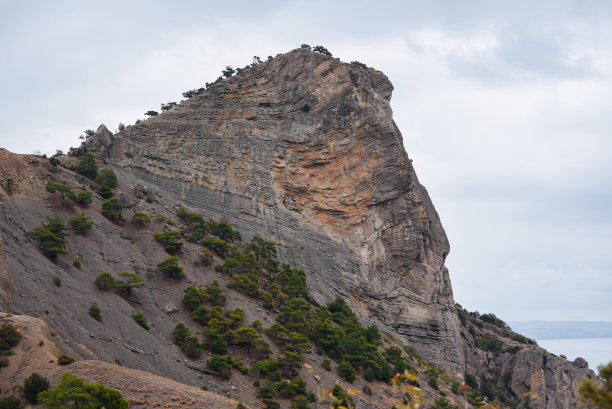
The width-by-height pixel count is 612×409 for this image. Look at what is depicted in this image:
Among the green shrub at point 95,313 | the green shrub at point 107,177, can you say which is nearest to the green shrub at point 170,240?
the green shrub at point 107,177

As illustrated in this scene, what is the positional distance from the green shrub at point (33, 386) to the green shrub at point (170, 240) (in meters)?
27.5

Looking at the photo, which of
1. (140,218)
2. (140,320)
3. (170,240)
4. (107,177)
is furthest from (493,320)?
(140,320)

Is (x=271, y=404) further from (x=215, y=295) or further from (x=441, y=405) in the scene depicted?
(x=441, y=405)

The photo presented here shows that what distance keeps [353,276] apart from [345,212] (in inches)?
299

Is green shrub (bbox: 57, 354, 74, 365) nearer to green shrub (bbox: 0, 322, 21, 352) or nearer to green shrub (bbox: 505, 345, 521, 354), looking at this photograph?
green shrub (bbox: 0, 322, 21, 352)

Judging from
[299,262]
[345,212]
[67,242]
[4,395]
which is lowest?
[4,395]

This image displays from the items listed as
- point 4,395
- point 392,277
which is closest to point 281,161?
point 392,277

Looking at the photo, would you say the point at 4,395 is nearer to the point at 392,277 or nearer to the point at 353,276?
the point at 353,276

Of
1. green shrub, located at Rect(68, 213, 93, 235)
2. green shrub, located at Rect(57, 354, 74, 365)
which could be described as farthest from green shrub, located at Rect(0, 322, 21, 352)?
green shrub, located at Rect(68, 213, 93, 235)

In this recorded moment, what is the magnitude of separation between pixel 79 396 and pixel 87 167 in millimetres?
38952

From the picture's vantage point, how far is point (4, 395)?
74.7 ft

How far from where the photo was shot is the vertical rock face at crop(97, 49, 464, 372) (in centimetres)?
6397

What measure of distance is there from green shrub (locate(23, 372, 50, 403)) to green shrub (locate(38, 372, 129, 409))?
2.32 ft

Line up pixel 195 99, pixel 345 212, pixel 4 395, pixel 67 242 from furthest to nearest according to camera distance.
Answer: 1. pixel 195 99
2. pixel 345 212
3. pixel 67 242
4. pixel 4 395
